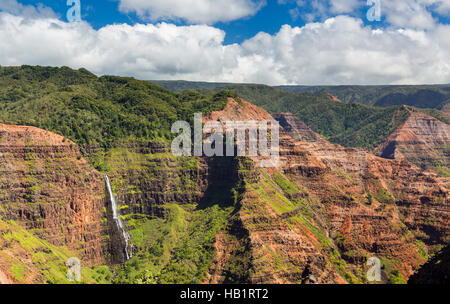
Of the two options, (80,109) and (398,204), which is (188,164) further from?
(398,204)

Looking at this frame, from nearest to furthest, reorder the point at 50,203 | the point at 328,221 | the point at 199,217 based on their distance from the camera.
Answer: the point at 50,203 → the point at 199,217 → the point at 328,221

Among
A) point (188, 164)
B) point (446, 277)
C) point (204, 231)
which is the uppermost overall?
point (188, 164)

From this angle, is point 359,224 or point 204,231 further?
point 359,224

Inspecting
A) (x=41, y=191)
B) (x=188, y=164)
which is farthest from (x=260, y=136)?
(x=41, y=191)

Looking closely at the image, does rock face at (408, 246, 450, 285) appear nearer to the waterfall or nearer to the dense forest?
the waterfall

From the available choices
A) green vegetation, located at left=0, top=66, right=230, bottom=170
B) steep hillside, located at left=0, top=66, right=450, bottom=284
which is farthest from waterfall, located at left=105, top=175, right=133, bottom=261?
green vegetation, located at left=0, top=66, right=230, bottom=170

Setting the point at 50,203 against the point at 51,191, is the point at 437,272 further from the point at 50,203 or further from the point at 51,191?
the point at 51,191

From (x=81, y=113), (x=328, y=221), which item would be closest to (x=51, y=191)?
(x=81, y=113)
